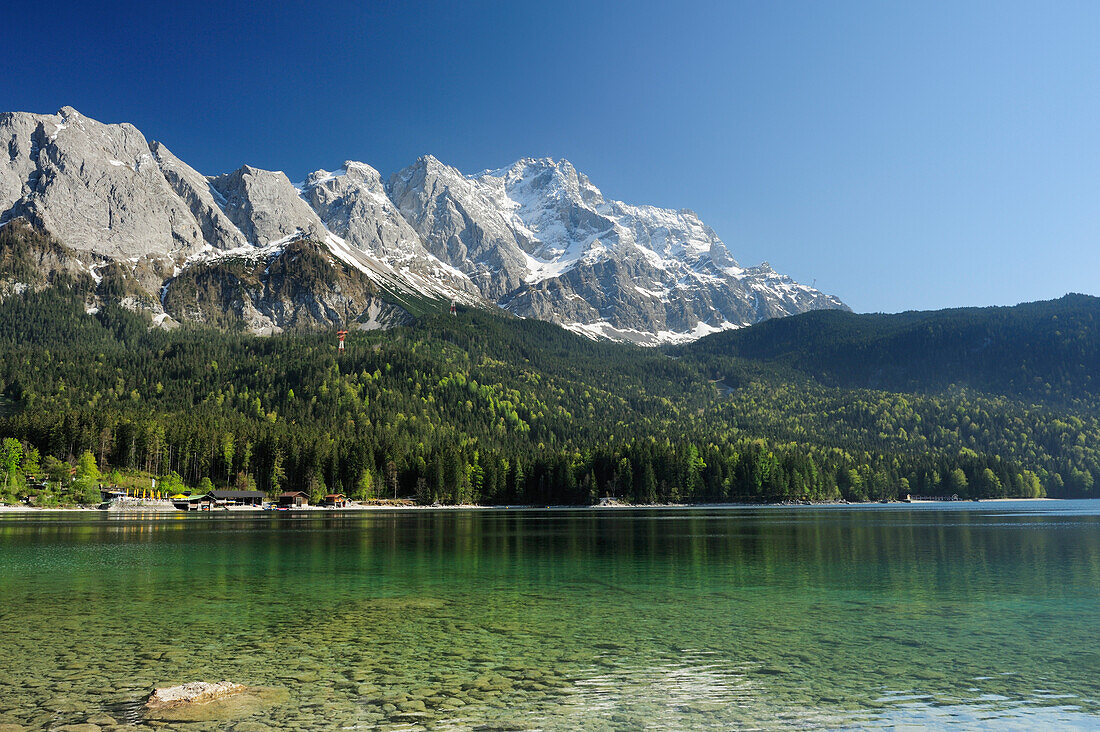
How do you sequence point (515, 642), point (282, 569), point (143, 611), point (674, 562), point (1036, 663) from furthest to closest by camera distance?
point (674, 562), point (282, 569), point (143, 611), point (515, 642), point (1036, 663)

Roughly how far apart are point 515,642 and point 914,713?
1280cm

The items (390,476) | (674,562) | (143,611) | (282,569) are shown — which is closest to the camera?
(143,611)

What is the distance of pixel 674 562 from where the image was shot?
51.6 meters

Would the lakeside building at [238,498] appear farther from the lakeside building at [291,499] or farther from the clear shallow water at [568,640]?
the clear shallow water at [568,640]

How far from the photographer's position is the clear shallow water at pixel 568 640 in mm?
17469

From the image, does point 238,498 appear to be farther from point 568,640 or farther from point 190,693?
point 190,693

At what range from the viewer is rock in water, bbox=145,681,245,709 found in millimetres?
17788

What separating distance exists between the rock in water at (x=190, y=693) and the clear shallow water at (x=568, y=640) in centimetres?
56

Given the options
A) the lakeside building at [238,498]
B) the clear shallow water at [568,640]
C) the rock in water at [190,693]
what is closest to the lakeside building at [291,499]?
the lakeside building at [238,498]

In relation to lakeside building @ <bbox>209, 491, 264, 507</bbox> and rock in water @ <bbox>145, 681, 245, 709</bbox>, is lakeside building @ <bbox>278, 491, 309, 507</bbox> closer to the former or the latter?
lakeside building @ <bbox>209, 491, 264, 507</bbox>

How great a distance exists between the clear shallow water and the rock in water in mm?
561

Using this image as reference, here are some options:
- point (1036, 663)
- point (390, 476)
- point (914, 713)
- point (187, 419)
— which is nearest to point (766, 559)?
point (1036, 663)

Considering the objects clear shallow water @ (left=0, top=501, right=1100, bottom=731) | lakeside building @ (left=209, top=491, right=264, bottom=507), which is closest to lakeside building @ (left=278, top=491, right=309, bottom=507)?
lakeside building @ (left=209, top=491, right=264, bottom=507)

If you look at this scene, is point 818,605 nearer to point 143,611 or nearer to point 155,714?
point 155,714
